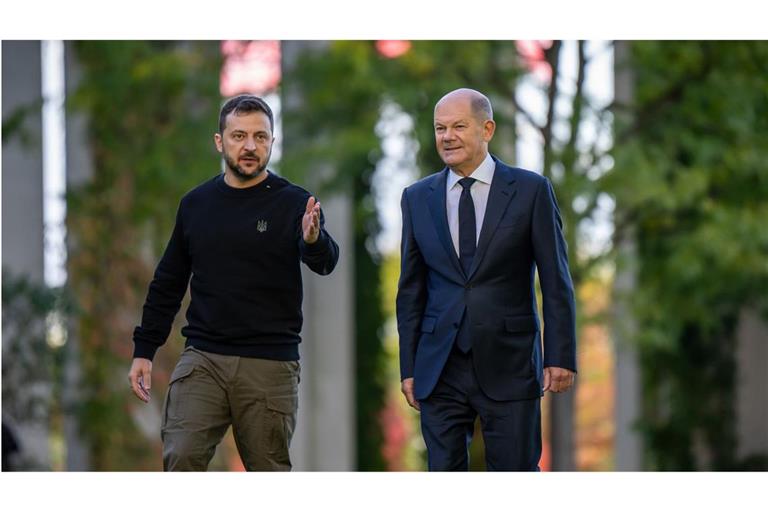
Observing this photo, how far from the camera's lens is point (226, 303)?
4.16 metres

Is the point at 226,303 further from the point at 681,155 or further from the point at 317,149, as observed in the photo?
the point at 681,155

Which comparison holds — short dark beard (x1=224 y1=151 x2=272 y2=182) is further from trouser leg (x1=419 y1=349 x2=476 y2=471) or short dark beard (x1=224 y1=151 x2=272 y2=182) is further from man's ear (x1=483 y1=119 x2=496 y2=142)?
trouser leg (x1=419 y1=349 x2=476 y2=471)

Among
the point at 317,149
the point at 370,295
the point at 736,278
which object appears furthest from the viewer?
the point at 370,295

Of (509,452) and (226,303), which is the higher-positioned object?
(226,303)

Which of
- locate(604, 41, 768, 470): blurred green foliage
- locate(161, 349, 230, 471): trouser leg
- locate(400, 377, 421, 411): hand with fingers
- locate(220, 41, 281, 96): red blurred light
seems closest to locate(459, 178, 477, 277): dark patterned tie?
locate(400, 377, 421, 411): hand with fingers

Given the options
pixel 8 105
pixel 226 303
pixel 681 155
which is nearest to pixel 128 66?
pixel 8 105

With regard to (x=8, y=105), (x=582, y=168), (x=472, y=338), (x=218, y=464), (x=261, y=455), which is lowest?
(x=218, y=464)

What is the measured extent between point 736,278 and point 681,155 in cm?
141

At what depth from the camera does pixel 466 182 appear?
4.21m

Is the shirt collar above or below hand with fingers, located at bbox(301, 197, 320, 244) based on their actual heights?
above

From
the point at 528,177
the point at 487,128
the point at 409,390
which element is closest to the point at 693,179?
the point at 528,177

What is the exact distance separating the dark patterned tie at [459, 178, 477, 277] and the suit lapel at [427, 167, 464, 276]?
0.02m

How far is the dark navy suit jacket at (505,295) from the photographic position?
4098 mm

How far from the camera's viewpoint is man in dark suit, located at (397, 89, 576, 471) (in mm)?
4098
